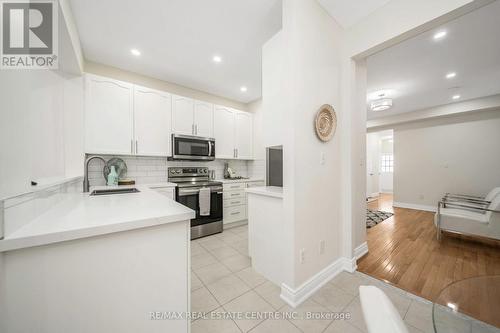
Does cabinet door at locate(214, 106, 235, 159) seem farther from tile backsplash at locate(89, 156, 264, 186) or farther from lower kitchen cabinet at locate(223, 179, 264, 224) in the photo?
lower kitchen cabinet at locate(223, 179, 264, 224)

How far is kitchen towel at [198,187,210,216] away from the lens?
2.91m

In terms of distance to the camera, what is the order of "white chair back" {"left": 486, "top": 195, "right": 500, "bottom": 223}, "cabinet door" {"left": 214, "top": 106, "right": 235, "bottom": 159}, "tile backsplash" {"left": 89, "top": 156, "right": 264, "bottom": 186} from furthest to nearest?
"cabinet door" {"left": 214, "top": 106, "right": 235, "bottom": 159} → "tile backsplash" {"left": 89, "top": 156, "right": 264, "bottom": 186} → "white chair back" {"left": 486, "top": 195, "right": 500, "bottom": 223}

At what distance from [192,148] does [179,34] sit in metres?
1.64

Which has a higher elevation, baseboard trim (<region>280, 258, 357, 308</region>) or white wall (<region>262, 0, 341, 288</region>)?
white wall (<region>262, 0, 341, 288</region>)

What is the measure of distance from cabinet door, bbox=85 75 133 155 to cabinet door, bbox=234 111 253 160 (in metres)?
1.95

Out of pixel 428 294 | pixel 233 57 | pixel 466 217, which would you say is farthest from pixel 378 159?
pixel 233 57

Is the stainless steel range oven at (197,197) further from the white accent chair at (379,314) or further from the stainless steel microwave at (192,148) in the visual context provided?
the white accent chair at (379,314)

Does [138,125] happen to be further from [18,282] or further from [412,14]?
[412,14]

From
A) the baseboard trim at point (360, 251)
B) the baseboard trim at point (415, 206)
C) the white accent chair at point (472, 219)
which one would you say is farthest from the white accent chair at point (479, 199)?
the baseboard trim at point (360, 251)

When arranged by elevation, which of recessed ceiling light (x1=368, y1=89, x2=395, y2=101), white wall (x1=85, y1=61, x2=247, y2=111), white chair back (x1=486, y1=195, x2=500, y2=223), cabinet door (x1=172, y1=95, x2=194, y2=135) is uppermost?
recessed ceiling light (x1=368, y1=89, x2=395, y2=101)

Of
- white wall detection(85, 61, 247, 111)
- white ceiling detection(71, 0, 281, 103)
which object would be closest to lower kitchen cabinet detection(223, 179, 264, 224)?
white wall detection(85, 61, 247, 111)

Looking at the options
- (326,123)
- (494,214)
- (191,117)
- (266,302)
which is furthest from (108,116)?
(494,214)

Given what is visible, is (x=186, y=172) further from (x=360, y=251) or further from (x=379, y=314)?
(x=379, y=314)

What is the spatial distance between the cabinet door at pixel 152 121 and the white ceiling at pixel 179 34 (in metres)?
0.44
